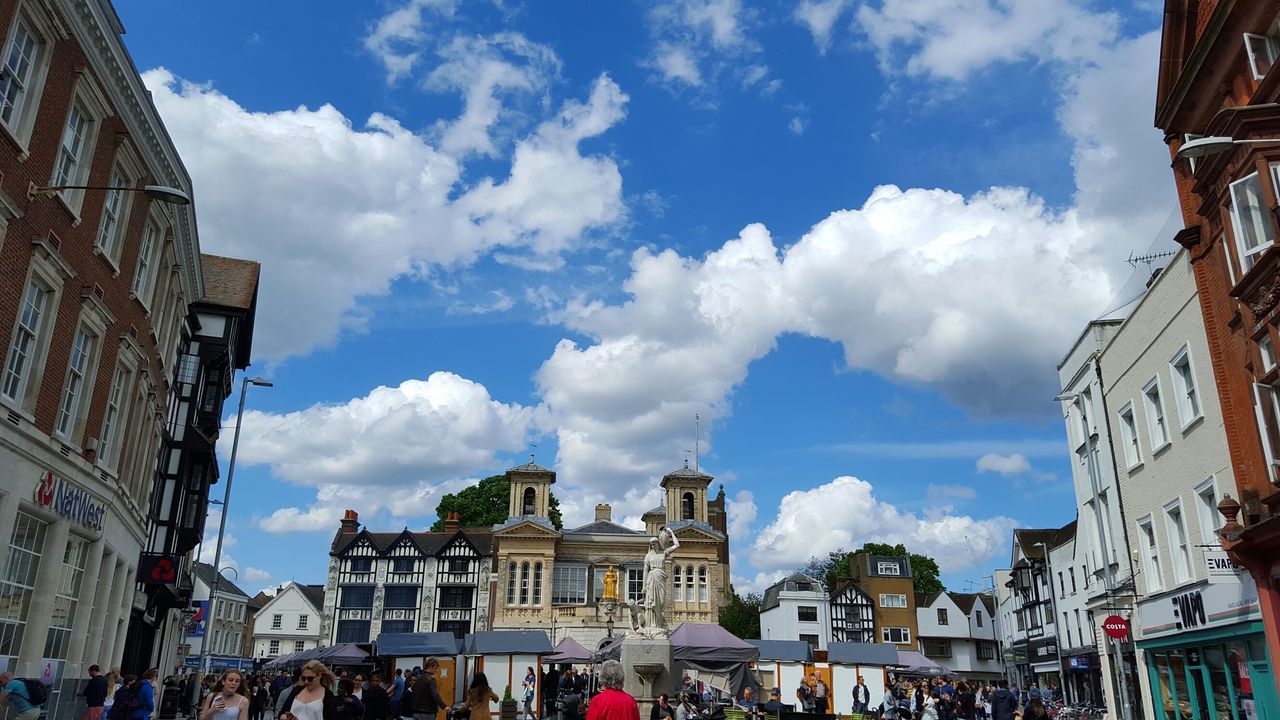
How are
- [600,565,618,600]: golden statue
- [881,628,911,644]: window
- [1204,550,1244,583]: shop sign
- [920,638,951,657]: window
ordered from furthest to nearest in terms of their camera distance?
[881,628,911,644]: window, [920,638,951,657]: window, [600,565,618,600]: golden statue, [1204,550,1244,583]: shop sign

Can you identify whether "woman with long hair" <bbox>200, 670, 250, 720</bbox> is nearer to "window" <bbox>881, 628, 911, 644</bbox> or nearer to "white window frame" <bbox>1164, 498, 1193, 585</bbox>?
"white window frame" <bbox>1164, 498, 1193, 585</bbox>

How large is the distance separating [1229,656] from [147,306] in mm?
23320

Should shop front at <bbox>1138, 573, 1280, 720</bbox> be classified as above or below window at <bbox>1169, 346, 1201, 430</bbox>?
below

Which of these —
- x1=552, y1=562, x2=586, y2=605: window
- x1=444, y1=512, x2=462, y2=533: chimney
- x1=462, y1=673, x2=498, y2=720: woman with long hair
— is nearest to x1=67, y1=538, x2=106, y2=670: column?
x1=462, y1=673, x2=498, y2=720: woman with long hair

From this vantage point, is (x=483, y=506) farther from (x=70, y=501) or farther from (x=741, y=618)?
(x=70, y=501)

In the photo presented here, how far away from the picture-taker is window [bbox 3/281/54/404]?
44.2 ft

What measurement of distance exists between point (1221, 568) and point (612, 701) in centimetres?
1341

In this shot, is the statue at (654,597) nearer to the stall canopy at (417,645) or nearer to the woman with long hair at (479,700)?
the woman with long hair at (479,700)

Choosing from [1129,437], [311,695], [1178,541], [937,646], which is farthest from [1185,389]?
[937,646]

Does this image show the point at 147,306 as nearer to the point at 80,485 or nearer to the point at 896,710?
the point at 80,485

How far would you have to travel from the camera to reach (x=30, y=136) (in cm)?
1328

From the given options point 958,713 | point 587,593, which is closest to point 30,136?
point 958,713

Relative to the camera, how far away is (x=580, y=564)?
6544 centimetres

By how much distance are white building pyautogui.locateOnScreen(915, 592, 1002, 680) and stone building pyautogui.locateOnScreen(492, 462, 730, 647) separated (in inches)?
616
